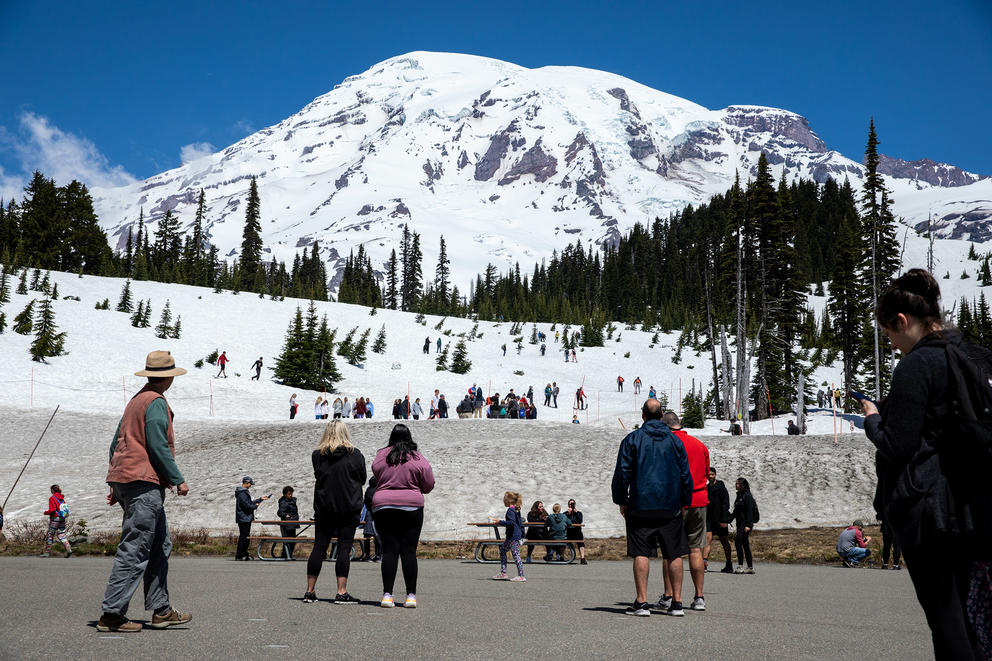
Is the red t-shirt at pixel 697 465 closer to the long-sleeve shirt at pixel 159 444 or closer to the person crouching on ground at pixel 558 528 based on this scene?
the long-sleeve shirt at pixel 159 444

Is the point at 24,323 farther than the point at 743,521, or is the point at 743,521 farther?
the point at 24,323

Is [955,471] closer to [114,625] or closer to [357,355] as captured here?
[114,625]

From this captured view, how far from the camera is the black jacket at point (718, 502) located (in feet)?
41.5

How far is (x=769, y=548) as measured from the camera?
15.9 metres

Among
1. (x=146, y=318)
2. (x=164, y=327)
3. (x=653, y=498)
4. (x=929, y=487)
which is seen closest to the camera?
(x=929, y=487)

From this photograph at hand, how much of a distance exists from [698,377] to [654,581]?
56.9m

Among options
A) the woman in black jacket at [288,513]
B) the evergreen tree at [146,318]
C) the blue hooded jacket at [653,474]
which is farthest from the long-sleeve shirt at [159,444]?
the evergreen tree at [146,318]

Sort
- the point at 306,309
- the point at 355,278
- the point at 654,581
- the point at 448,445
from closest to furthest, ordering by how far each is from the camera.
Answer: the point at 654,581
the point at 448,445
the point at 306,309
the point at 355,278

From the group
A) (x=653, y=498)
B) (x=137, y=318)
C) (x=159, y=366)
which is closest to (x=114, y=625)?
(x=159, y=366)

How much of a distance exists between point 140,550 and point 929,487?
16.1 ft

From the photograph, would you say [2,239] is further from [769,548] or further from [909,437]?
[909,437]

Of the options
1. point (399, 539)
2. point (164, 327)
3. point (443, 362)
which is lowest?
point (399, 539)

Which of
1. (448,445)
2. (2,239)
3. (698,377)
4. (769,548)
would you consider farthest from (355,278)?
(769,548)

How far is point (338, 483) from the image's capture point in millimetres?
7820
